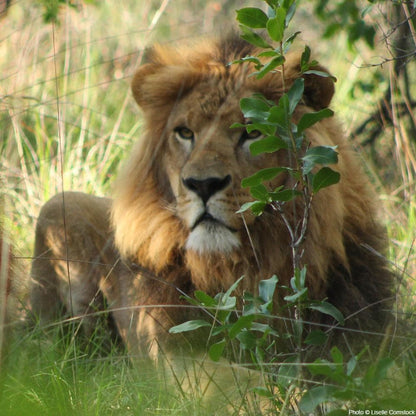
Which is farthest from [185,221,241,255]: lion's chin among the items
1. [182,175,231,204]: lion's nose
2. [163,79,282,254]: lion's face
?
[182,175,231,204]: lion's nose

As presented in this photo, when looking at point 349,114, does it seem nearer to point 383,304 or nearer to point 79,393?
point 383,304

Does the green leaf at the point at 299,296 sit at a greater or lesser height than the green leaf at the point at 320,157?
lesser

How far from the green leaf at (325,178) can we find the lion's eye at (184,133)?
1.01 metres

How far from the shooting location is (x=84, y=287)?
4.08 metres

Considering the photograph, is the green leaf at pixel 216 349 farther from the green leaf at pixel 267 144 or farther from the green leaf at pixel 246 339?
the green leaf at pixel 267 144

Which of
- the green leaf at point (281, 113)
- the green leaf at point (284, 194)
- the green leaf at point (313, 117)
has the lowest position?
the green leaf at point (284, 194)

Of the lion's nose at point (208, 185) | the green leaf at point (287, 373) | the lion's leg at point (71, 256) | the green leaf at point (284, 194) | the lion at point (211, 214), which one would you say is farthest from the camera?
the lion's leg at point (71, 256)

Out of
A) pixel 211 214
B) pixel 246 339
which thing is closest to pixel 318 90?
pixel 211 214

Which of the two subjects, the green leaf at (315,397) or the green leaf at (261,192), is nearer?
the green leaf at (315,397)

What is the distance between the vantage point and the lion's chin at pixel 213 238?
3211 mm

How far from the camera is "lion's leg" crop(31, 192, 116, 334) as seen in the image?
407 centimetres

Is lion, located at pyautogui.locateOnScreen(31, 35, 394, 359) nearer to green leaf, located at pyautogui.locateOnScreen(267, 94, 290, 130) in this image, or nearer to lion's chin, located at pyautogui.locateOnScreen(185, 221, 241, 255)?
lion's chin, located at pyautogui.locateOnScreen(185, 221, 241, 255)

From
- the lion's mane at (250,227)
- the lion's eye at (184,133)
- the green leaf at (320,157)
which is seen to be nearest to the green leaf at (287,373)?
the green leaf at (320,157)

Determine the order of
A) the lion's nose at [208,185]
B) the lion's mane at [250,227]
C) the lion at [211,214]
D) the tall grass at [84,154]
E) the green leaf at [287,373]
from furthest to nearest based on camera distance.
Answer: the lion's mane at [250,227], the lion at [211,214], the lion's nose at [208,185], the tall grass at [84,154], the green leaf at [287,373]
